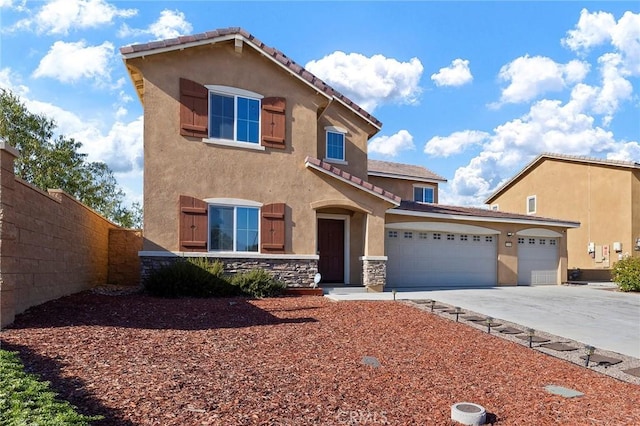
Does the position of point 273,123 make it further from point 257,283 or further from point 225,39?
point 257,283

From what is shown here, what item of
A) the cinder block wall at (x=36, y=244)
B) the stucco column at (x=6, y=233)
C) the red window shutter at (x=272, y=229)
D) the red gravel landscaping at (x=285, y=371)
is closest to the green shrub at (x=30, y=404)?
the red gravel landscaping at (x=285, y=371)

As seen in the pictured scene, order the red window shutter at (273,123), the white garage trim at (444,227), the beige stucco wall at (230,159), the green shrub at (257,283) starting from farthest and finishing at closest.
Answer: the white garage trim at (444,227) < the red window shutter at (273,123) < the beige stucco wall at (230,159) < the green shrub at (257,283)

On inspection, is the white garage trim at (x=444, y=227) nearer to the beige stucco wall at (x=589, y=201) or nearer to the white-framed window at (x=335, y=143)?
the white-framed window at (x=335, y=143)

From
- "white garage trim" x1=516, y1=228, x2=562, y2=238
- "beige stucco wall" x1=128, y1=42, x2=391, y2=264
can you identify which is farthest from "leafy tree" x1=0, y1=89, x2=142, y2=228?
"white garage trim" x1=516, y1=228, x2=562, y2=238

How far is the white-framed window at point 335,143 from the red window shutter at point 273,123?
9.49ft

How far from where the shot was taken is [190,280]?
38.9 feet

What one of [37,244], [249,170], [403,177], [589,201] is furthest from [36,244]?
[589,201]

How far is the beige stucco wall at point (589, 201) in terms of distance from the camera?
2364cm

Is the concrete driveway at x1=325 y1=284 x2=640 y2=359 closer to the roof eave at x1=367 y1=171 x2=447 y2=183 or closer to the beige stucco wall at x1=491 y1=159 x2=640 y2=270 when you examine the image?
the beige stucco wall at x1=491 y1=159 x2=640 y2=270

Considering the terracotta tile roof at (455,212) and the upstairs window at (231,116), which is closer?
the upstairs window at (231,116)

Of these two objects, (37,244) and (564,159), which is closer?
(37,244)

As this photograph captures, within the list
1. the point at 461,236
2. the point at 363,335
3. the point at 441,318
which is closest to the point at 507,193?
the point at 461,236

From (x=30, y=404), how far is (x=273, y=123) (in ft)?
37.6

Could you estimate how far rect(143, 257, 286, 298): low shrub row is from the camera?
11680 millimetres
